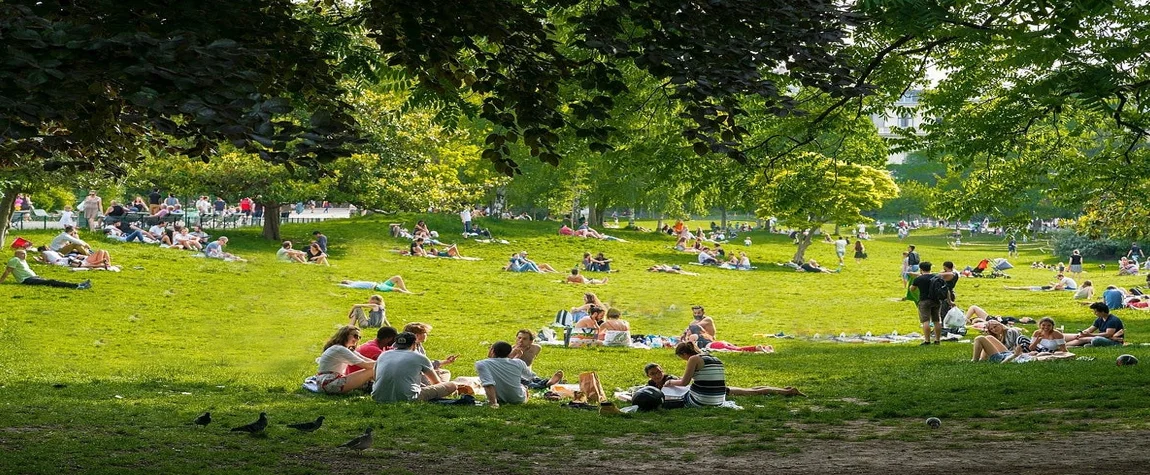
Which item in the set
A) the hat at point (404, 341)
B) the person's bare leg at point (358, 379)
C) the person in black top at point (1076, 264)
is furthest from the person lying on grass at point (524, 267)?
the hat at point (404, 341)

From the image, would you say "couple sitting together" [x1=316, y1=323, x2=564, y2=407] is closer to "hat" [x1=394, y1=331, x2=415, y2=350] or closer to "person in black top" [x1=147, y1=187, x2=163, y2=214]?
"hat" [x1=394, y1=331, x2=415, y2=350]

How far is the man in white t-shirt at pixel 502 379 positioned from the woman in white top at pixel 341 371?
155cm

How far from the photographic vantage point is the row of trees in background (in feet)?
24.0

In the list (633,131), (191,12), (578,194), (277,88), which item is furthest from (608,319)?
(578,194)

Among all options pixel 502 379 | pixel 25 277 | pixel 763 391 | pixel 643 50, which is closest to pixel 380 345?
pixel 502 379

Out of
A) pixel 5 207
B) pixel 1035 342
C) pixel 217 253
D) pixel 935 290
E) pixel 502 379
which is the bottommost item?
pixel 502 379

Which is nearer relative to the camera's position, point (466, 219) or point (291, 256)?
point (291, 256)

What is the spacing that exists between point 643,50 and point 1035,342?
1233 cm

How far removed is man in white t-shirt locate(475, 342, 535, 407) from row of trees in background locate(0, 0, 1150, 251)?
2681 mm

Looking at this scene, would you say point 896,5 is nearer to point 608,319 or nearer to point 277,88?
point 277,88

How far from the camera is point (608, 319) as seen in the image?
22859mm

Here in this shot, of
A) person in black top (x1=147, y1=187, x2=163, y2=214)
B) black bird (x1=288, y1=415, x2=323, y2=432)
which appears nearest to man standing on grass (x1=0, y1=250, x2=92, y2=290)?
person in black top (x1=147, y1=187, x2=163, y2=214)

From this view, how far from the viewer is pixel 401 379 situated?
14297mm

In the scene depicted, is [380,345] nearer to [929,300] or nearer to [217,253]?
[929,300]
